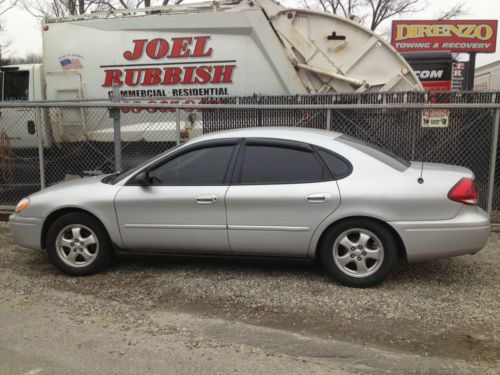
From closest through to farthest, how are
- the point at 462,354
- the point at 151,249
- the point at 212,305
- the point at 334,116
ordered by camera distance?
the point at 462,354 < the point at 212,305 < the point at 151,249 < the point at 334,116

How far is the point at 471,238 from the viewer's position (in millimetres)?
4375

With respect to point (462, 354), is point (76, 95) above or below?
above

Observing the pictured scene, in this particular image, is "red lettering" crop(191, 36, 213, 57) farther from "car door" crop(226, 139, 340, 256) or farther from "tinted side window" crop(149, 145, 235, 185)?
"car door" crop(226, 139, 340, 256)

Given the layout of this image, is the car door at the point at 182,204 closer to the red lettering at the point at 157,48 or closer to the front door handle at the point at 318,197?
the front door handle at the point at 318,197

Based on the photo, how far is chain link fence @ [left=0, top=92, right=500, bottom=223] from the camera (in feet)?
22.9

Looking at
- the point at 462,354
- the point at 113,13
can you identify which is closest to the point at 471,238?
the point at 462,354

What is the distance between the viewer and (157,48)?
8.82 m

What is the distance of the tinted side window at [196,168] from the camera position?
191 inches

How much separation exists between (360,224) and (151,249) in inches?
83.0

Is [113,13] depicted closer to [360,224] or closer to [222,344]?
[360,224]

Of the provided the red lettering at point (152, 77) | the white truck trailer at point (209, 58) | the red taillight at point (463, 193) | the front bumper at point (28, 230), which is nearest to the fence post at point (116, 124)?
the white truck trailer at point (209, 58)

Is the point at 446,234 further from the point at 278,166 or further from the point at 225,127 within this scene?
the point at 225,127

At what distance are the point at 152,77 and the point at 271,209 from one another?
524 cm

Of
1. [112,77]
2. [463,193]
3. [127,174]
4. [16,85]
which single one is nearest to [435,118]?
[463,193]
